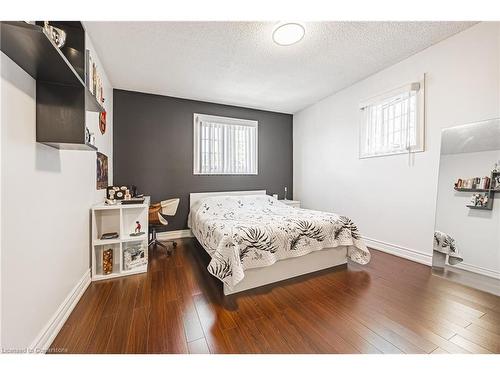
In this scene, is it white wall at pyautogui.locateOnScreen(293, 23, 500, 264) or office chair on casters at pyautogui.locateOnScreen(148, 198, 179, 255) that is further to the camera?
office chair on casters at pyautogui.locateOnScreen(148, 198, 179, 255)

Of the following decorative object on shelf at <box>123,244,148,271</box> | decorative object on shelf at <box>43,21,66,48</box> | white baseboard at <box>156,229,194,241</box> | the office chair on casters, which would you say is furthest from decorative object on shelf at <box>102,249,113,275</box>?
decorative object on shelf at <box>43,21,66,48</box>

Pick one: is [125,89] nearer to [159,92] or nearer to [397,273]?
[159,92]

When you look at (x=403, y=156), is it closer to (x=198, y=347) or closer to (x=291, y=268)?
(x=291, y=268)

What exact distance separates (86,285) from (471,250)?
399 centimetres

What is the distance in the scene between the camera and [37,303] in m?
1.22

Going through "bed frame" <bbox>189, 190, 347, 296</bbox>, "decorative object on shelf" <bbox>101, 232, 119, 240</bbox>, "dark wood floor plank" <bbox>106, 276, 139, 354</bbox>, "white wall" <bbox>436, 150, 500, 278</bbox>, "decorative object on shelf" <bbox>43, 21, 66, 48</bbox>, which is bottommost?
"dark wood floor plank" <bbox>106, 276, 139, 354</bbox>

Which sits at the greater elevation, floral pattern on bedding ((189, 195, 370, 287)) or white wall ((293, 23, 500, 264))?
white wall ((293, 23, 500, 264))

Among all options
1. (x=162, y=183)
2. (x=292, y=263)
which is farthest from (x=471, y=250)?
(x=162, y=183)

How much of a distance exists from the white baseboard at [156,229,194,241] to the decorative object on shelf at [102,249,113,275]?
1386 mm

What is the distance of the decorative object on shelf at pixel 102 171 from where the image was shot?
2.55 metres

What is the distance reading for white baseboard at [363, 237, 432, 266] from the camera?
252 centimetres

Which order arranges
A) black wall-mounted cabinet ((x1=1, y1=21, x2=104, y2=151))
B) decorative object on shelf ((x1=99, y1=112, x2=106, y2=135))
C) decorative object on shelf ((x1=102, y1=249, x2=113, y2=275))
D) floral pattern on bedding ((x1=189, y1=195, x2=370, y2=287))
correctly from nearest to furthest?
black wall-mounted cabinet ((x1=1, y1=21, x2=104, y2=151)) → floral pattern on bedding ((x1=189, y1=195, x2=370, y2=287)) → decorative object on shelf ((x1=102, y1=249, x2=113, y2=275)) → decorative object on shelf ((x1=99, y1=112, x2=106, y2=135))

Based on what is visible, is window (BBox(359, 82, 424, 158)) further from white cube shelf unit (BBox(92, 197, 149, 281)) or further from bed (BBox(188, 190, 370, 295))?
white cube shelf unit (BBox(92, 197, 149, 281))

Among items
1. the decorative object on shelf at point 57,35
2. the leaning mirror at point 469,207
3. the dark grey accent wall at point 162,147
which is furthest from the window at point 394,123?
the decorative object on shelf at point 57,35
